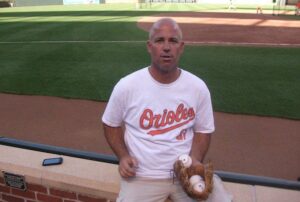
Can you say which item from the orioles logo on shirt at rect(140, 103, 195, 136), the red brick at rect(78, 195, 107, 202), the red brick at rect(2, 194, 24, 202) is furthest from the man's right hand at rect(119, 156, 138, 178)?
the red brick at rect(2, 194, 24, 202)

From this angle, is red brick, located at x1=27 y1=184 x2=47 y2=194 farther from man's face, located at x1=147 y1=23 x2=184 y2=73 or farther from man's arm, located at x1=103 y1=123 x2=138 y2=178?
man's face, located at x1=147 y1=23 x2=184 y2=73

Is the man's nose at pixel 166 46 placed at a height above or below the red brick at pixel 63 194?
above

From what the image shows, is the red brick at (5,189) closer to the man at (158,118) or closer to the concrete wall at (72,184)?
the concrete wall at (72,184)

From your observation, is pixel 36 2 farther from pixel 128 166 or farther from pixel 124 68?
pixel 128 166

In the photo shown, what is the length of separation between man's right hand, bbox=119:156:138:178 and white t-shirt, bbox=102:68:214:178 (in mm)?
43

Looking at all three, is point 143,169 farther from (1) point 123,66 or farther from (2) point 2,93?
(1) point 123,66

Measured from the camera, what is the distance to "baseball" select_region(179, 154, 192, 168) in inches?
85.1

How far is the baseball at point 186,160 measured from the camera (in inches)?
85.1

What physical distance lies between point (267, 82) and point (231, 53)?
11.7 feet

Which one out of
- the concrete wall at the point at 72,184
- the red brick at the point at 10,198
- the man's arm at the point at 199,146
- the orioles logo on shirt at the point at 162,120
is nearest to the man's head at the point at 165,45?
the orioles logo on shirt at the point at 162,120

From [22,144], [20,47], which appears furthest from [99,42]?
[22,144]

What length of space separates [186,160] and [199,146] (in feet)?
0.86

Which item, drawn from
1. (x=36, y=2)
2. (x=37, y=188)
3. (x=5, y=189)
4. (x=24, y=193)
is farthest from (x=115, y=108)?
(x=36, y=2)

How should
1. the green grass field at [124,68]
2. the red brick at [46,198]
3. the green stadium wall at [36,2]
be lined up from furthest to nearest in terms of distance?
the green stadium wall at [36,2]
the green grass field at [124,68]
the red brick at [46,198]
